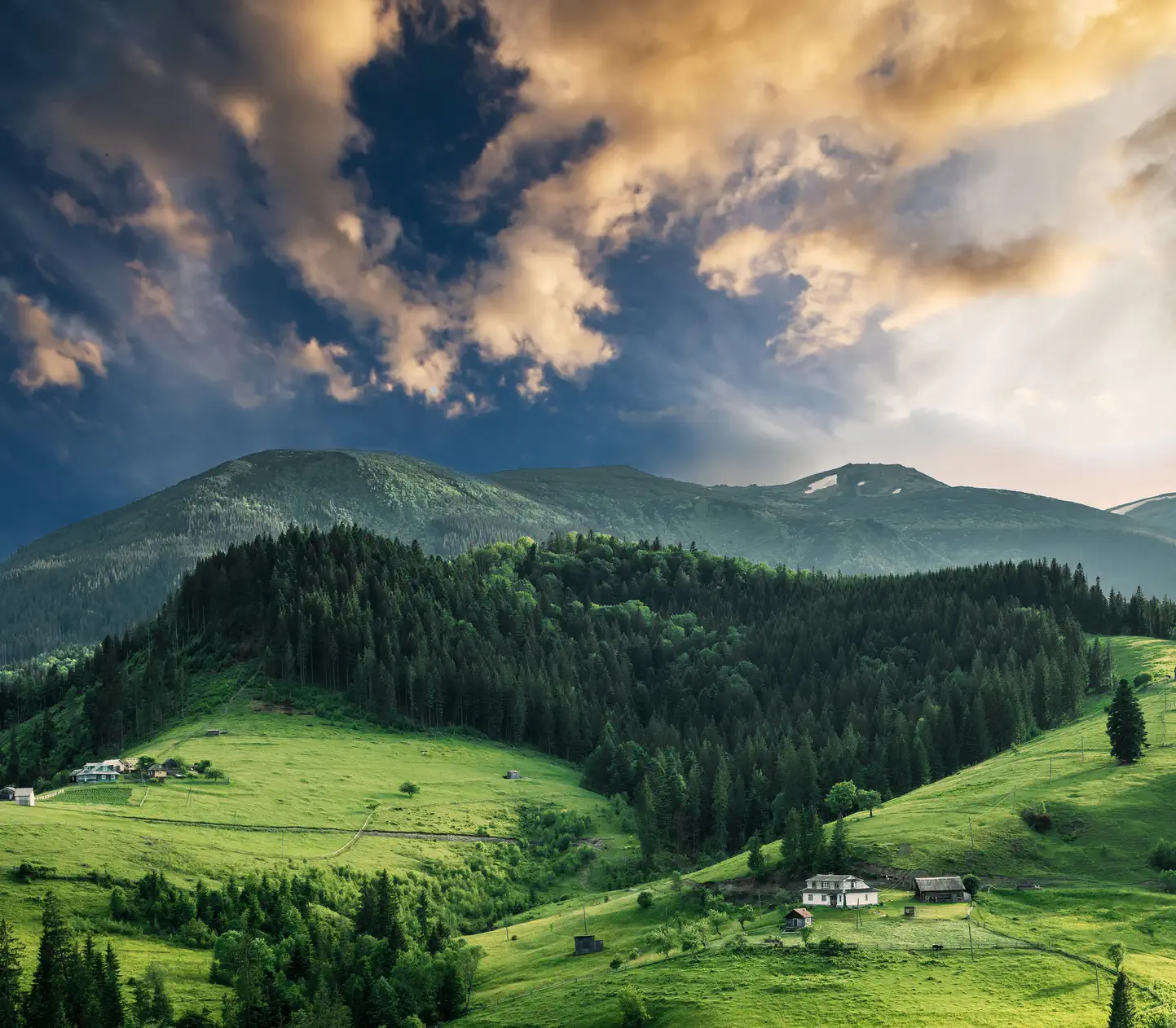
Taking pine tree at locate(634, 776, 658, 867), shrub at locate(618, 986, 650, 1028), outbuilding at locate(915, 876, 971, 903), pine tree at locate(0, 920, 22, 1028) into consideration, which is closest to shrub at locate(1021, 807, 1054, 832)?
outbuilding at locate(915, 876, 971, 903)

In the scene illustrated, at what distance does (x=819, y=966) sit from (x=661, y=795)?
90.3 m

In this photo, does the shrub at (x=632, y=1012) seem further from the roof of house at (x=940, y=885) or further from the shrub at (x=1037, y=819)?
the shrub at (x=1037, y=819)

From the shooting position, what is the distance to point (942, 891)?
9806 centimetres

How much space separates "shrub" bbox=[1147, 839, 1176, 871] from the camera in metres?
105

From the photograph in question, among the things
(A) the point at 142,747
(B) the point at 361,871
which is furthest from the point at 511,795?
(A) the point at 142,747

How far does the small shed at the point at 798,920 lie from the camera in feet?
300

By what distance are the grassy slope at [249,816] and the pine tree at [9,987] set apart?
24.1 feet

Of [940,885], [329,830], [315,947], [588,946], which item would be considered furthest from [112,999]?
[940,885]

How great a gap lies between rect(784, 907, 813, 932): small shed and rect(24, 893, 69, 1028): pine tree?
6753cm

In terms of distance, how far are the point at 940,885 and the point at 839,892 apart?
1093 cm

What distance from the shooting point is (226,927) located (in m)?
105

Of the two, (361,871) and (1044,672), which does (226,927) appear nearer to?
(361,871)

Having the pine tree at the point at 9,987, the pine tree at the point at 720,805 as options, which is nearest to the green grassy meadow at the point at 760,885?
the pine tree at the point at 9,987

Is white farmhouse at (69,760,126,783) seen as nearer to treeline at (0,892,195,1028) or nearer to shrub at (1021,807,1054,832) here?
treeline at (0,892,195,1028)
